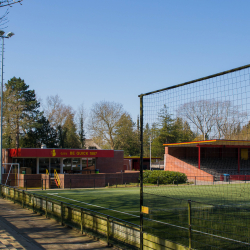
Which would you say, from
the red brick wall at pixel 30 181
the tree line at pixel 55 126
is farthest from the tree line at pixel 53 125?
the red brick wall at pixel 30 181

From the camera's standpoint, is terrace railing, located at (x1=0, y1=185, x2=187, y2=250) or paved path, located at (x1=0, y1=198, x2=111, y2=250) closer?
terrace railing, located at (x1=0, y1=185, x2=187, y2=250)

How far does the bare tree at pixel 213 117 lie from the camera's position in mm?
5574

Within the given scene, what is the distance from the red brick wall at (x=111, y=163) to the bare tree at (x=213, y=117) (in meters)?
33.3

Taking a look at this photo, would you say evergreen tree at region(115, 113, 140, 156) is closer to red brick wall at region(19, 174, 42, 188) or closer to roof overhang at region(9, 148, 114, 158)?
roof overhang at region(9, 148, 114, 158)

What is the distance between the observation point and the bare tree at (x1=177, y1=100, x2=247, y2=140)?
18.3ft

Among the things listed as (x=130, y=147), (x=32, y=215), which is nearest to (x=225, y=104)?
(x=32, y=215)

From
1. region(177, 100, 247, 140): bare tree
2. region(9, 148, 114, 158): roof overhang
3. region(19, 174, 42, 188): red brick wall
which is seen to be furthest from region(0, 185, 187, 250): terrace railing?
region(9, 148, 114, 158): roof overhang

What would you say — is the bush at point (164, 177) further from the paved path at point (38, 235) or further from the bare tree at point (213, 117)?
the bare tree at point (213, 117)

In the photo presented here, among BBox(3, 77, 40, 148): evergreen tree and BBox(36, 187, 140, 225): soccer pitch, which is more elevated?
BBox(3, 77, 40, 148): evergreen tree

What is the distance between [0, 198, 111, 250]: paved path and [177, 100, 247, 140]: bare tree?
428cm

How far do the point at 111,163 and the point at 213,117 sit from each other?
34.3 meters

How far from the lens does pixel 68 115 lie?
71062 mm

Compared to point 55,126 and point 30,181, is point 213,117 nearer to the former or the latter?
point 30,181

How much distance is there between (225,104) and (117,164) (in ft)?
115
